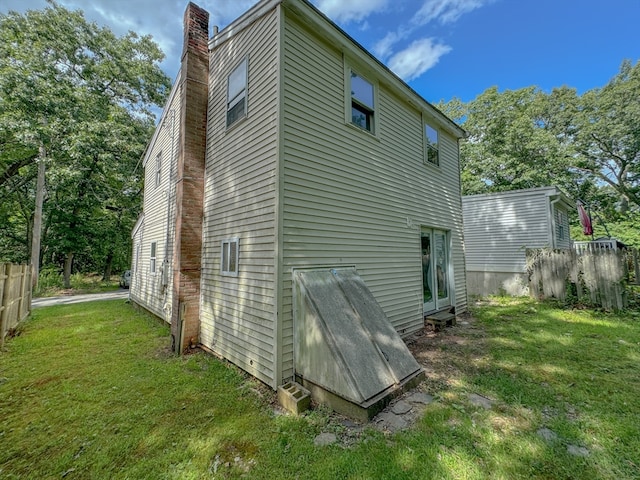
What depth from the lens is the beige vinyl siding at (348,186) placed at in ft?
13.8

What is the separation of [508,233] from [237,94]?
12.8 m

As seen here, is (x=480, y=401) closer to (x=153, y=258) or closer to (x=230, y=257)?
(x=230, y=257)

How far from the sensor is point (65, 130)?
14023 mm

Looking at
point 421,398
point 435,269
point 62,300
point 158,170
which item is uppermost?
point 158,170

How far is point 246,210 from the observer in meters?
4.66

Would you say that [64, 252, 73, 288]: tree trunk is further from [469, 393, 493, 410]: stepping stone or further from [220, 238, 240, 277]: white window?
[469, 393, 493, 410]: stepping stone

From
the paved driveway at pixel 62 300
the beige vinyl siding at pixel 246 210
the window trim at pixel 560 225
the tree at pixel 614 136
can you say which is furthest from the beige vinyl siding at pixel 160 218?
the tree at pixel 614 136

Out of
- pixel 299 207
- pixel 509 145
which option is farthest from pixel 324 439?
pixel 509 145

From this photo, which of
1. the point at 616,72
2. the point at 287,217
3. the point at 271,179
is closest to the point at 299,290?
the point at 287,217

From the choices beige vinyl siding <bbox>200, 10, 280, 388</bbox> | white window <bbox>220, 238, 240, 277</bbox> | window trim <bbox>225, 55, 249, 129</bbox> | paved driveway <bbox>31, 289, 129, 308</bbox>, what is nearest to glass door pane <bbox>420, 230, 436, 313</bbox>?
beige vinyl siding <bbox>200, 10, 280, 388</bbox>

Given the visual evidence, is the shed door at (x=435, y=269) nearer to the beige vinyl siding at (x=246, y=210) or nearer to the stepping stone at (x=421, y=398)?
the stepping stone at (x=421, y=398)

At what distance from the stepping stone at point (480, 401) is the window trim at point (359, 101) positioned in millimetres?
4851

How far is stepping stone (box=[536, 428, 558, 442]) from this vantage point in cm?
276

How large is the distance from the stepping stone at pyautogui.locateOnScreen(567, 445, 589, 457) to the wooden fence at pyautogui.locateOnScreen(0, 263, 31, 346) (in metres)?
9.60
